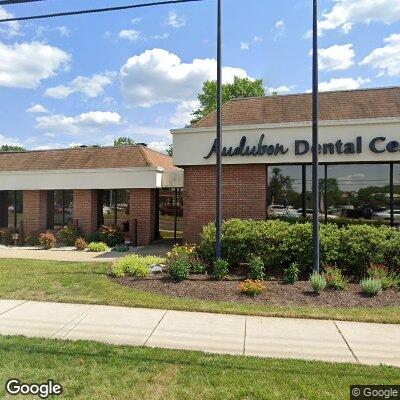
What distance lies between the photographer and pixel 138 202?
16672 mm

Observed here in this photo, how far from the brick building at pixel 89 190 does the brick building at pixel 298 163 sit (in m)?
3.82

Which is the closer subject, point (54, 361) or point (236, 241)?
point (54, 361)

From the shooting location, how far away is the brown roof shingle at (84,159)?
1788cm

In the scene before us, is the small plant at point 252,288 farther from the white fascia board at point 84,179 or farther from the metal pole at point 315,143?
the white fascia board at point 84,179

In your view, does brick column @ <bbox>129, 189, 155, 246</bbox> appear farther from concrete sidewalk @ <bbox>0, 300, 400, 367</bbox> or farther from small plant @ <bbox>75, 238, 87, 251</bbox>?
concrete sidewalk @ <bbox>0, 300, 400, 367</bbox>

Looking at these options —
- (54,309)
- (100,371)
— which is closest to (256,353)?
(100,371)

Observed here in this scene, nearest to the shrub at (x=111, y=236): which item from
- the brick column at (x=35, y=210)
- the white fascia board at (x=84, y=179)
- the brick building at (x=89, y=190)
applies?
the brick building at (x=89, y=190)

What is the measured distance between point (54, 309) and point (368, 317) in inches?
248

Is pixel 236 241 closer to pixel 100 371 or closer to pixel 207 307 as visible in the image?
pixel 207 307

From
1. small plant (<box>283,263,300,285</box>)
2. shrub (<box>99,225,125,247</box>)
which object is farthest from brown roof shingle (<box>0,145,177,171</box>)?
small plant (<box>283,263,300,285</box>)

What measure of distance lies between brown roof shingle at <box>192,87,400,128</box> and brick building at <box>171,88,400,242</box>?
4 centimetres

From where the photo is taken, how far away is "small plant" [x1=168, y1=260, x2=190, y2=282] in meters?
9.09

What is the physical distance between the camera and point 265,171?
12.6 meters

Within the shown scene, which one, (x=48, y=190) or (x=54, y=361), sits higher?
(x=48, y=190)
